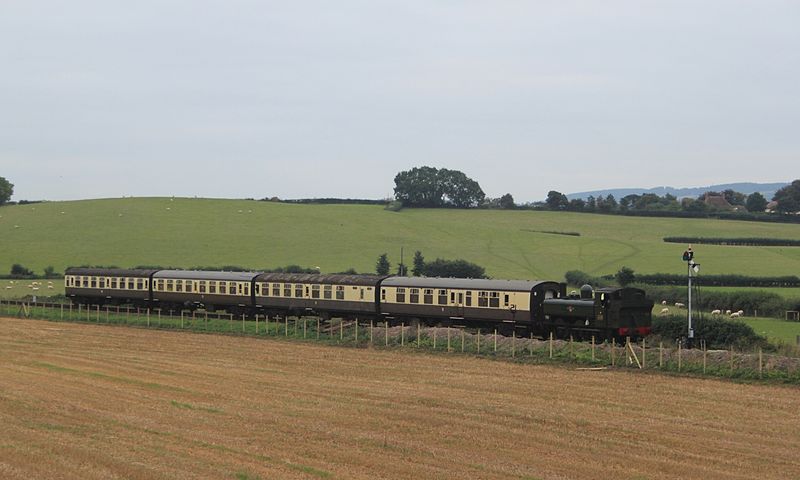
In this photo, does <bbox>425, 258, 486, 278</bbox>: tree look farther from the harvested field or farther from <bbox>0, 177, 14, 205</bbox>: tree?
<bbox>0, 177, 14, 205</bbox>: tree

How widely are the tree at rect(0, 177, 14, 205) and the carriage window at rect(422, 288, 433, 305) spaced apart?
4842 inches

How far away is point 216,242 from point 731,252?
5973 centimetres

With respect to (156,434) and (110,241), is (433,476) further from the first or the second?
(110,241)

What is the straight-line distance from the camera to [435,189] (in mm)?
176500

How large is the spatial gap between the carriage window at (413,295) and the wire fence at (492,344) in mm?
2819

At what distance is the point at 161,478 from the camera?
19.7 m

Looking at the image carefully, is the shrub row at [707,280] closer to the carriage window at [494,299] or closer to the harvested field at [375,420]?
the carriage window at [494,299]

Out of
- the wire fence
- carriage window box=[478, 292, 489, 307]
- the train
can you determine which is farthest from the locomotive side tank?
carriage window box=[478, 292, 489, 307]

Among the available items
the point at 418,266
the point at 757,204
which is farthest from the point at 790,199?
the point at 418,266

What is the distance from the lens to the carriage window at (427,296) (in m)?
52.0

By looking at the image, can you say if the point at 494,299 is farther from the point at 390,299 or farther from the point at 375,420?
the point at 375,420

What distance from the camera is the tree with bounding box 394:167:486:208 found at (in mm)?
175500

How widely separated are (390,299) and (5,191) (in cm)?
12149

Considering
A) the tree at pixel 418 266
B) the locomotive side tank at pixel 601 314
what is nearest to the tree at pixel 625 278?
the tree at pixel 418 266
